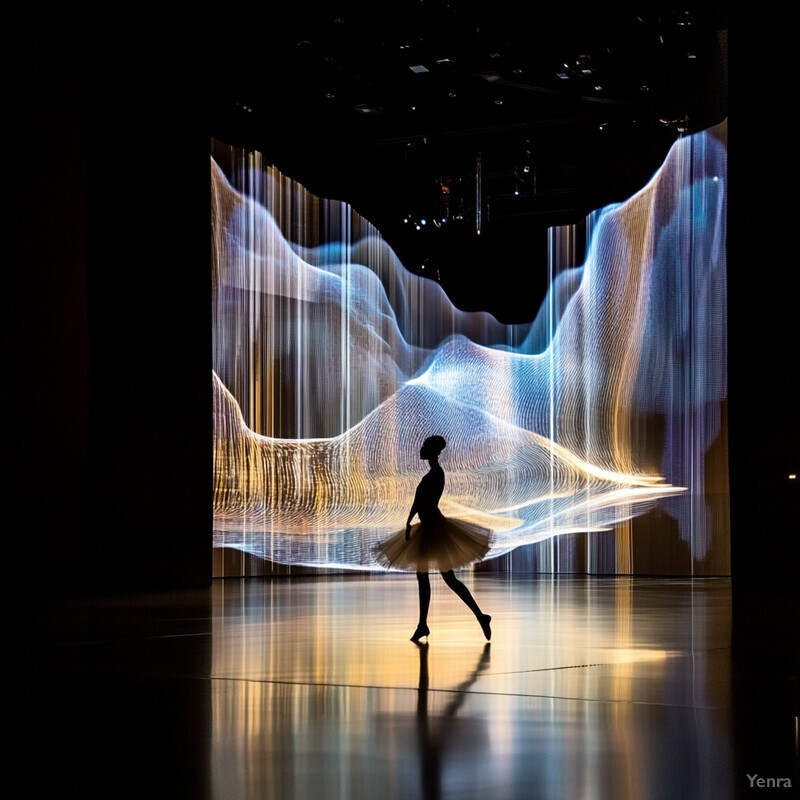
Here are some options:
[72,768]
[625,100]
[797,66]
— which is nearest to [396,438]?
[625,100]

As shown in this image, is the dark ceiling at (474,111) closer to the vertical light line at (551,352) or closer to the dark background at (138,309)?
the vertical light line at (551,352)

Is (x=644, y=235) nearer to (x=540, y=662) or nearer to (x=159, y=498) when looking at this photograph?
(x=159, y=498)

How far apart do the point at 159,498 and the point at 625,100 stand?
735 centimetres

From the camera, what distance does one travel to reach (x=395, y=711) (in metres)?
4.89

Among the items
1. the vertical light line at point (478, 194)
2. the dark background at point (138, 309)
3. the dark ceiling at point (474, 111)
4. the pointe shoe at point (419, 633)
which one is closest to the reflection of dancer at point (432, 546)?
the pointe shoe at point (419, 633)

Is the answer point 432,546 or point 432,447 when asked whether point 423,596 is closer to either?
point 432,546

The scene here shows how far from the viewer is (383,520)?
16391 mm

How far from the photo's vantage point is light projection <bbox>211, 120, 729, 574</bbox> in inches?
594

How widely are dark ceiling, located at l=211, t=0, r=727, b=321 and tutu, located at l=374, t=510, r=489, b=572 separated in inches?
257

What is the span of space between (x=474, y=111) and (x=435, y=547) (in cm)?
903

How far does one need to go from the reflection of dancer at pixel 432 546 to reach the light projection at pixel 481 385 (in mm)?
7189

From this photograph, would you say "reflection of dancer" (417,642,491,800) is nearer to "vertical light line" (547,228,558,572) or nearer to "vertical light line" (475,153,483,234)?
"vertical light line" (547,228,558,572)

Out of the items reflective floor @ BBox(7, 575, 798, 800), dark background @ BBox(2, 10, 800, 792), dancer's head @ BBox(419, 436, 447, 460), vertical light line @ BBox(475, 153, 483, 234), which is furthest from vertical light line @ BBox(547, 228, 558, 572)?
dancer's head @ BBox(419, 436, 447, 460)

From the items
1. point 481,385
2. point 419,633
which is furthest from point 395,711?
point 481,385
